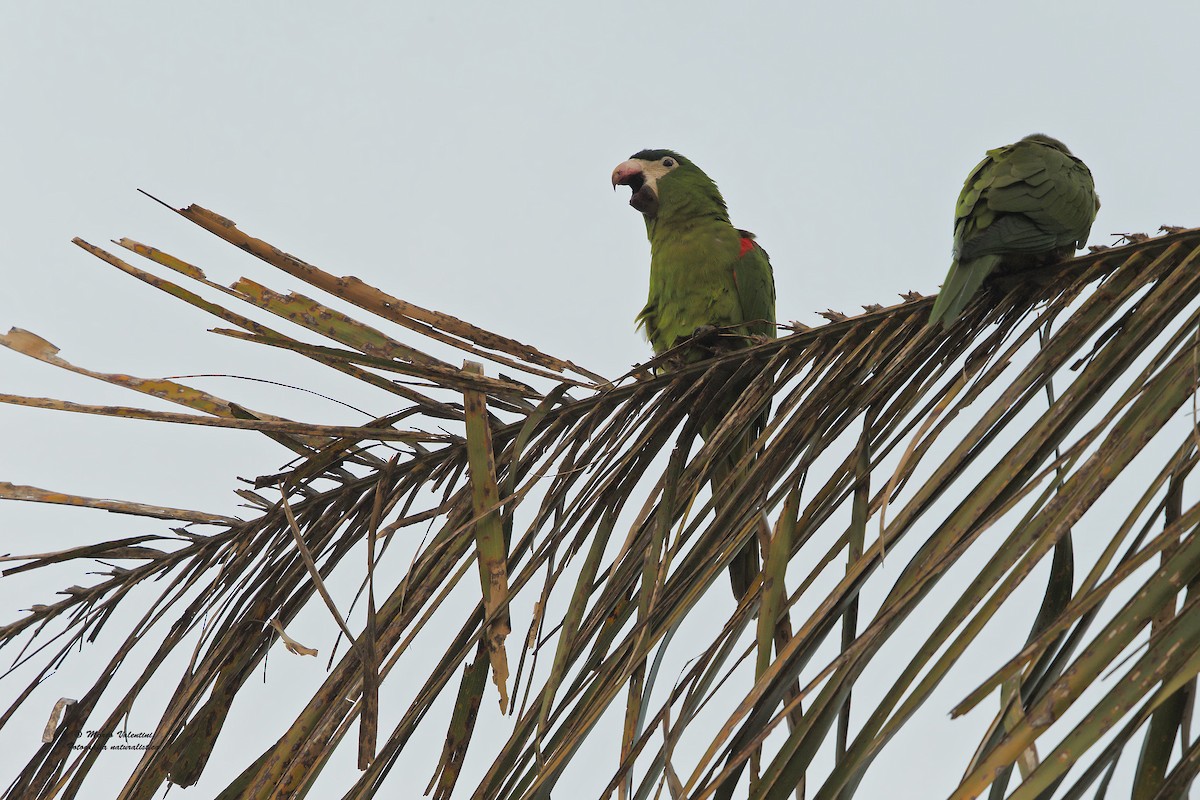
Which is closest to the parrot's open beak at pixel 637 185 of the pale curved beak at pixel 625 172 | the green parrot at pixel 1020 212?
the pale curved beak at pixel 625 172

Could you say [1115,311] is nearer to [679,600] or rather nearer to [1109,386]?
[1109,386]

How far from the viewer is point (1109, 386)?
133 centimetres

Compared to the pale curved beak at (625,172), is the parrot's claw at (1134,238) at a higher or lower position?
lower

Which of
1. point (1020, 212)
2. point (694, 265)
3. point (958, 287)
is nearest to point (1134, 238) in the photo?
point (958, 287)

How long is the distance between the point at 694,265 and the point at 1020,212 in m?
1.52

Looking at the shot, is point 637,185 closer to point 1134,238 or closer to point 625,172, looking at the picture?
point 625,172

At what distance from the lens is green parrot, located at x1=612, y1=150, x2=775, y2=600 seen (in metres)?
3.69

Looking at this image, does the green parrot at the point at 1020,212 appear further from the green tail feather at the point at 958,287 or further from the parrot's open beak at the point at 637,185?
the parrot's open beak at the point at 637,185

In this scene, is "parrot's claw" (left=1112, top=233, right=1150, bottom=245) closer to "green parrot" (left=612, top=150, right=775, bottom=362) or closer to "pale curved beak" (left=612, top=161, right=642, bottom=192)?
"green parrot" (left=612, top=150, right=775, bottom=362)

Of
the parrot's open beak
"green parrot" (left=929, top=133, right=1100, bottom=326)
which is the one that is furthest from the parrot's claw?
the parrot's open beak

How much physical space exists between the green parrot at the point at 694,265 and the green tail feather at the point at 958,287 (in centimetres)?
147

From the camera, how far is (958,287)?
1827 mm

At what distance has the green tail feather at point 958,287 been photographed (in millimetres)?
1751

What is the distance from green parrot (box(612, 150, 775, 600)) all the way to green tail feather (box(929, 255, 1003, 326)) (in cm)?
147
